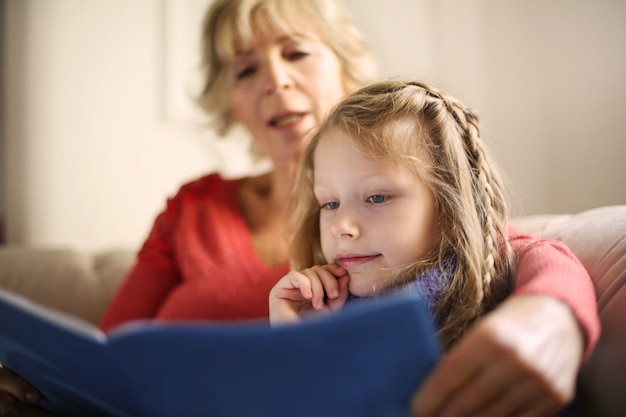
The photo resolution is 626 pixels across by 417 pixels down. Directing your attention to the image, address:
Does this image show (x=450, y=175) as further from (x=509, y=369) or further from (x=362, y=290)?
(x=509, y=369)

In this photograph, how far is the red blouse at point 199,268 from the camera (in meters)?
1.09

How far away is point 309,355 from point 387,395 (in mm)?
79

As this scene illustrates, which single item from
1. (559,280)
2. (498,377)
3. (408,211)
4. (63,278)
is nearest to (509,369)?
(498,377)

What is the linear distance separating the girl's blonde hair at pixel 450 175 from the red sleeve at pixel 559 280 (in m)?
0.05

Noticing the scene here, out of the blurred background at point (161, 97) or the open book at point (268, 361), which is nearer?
the open book at point (268, 361)

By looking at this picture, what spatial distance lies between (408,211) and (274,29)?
25.8 inches

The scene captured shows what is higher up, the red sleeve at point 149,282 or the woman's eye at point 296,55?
the woman's eye at point 296,55

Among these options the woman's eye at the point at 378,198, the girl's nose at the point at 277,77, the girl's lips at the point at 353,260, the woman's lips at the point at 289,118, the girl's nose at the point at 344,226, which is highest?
the girl's nose at the point at 277,77

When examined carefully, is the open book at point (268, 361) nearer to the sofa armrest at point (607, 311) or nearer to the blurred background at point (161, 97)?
the sofa armrest at point (607, 311)

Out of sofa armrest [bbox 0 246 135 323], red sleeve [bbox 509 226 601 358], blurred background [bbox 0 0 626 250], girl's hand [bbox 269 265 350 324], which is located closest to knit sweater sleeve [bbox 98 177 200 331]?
sofa armrest [bbox 0 246 135 323]

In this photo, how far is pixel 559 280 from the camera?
556 millimetres

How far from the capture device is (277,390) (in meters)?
0.44

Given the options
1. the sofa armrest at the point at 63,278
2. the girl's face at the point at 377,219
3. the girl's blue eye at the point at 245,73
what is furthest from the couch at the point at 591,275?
the girl's blue eye at the point at 245,73

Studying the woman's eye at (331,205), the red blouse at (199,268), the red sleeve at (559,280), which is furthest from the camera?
the red blouse at (199,268)
